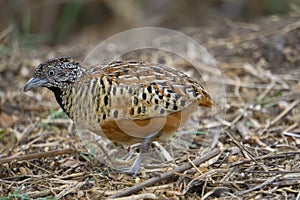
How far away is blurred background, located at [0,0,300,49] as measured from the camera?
9.48 metres

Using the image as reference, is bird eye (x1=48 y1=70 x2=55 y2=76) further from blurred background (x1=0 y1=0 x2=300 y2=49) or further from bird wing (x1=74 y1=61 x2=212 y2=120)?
blurred background (x1=0 y1=0 x2=300 y2=49)

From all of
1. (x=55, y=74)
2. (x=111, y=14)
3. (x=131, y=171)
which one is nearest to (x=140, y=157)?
(x=131, y=171)

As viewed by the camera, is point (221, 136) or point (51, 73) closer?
point (51, 73)

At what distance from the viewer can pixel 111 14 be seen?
1023 cm

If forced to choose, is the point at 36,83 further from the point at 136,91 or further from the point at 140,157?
the point at 140,157

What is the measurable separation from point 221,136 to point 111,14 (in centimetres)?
570

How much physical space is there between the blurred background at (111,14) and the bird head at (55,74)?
16.8ft

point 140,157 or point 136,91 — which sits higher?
point 136,91

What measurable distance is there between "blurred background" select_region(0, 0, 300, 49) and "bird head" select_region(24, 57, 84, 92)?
5.11m

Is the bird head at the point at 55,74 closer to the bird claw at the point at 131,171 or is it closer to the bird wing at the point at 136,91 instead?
the bird wing at the point at 136,91

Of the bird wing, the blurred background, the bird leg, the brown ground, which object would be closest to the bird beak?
the bird wing

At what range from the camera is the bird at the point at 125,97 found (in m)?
4.06

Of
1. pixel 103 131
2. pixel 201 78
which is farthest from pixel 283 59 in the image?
pixel 103 131

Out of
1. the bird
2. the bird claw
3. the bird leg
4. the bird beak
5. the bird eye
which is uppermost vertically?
the bird eye
